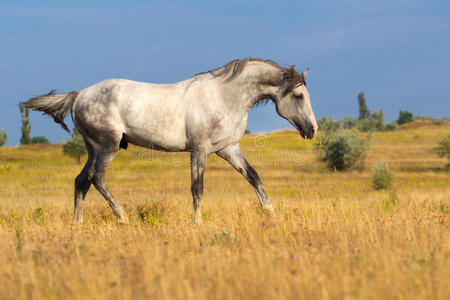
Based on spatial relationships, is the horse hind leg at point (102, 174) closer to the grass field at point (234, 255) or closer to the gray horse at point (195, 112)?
the gray horse at point (195, 112)

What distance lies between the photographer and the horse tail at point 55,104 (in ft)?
32.7

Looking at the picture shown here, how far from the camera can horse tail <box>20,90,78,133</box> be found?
32.7ft

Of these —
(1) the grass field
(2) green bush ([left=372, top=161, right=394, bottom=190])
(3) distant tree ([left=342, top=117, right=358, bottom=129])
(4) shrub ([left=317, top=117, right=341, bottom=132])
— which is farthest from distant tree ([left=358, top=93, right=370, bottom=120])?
(1) the grass field

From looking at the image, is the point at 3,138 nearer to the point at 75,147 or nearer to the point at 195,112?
the point at 75,147

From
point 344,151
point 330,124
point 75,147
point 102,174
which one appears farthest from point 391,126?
point 102,174

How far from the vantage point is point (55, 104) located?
395 inches

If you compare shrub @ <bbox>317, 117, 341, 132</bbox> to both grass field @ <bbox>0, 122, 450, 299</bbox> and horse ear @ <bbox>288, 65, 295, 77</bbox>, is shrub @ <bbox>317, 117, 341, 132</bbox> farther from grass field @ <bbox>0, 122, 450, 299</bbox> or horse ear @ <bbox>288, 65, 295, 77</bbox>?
horse ear @ <bbox>288, 65, 295, 77</bbox>

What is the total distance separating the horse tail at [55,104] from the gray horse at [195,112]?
573 millimetres

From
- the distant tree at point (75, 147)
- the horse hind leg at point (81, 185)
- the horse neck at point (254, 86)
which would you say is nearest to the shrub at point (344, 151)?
the distant tree at point (75, 147)

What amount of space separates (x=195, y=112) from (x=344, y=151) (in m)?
31.7

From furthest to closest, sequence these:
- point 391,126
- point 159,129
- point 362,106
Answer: point 362,106 < point 391,126 < point 159,129

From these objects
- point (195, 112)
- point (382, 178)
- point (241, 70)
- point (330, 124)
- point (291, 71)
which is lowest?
point (382, 178)

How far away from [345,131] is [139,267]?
38.5 metres

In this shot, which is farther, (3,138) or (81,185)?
(3,138)
